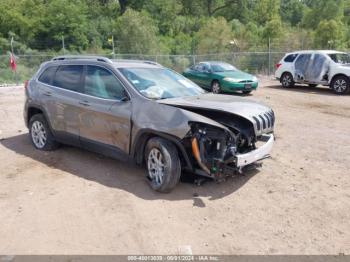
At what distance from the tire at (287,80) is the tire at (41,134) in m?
12.9

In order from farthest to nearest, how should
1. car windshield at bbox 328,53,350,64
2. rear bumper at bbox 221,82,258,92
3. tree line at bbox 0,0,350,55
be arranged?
tree line at bbox 0,0,350,55 < car windshield at bbox 328,53,350,64 < rear bumper at bbox 221,82,258,92

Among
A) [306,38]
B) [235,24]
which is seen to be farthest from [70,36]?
[306,38]

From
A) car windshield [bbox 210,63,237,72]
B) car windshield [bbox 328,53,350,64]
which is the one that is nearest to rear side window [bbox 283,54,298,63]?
car windshield [bbox 328,53,350,64]

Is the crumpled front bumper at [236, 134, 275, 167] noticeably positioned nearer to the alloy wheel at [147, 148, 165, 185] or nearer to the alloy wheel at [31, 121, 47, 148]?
the alloy wheel at [147, 148, 165, 185]

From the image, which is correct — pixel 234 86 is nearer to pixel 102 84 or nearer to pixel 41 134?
pixel 41 134

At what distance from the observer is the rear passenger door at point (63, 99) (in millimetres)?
6289

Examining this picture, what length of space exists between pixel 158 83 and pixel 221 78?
986 cm

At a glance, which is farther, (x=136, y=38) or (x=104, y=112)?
(x=136, y=38)

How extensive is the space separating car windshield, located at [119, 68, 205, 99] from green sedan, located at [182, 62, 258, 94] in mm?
8967

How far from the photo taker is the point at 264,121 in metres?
5.35

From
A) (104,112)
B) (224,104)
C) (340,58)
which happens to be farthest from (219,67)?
(224,104)

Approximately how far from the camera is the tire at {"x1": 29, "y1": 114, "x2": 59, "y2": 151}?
699 cm

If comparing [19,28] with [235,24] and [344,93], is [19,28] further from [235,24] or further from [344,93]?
A: [344,93]

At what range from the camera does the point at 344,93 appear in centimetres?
1541
